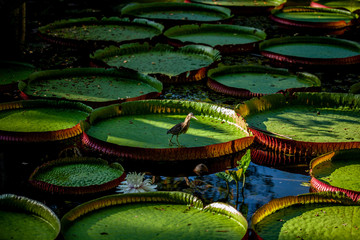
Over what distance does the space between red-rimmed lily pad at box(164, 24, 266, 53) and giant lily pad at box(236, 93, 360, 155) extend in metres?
2.11

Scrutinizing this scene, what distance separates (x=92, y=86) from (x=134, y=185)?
2004 mm

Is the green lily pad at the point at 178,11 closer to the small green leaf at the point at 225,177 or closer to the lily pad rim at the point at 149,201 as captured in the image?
the small green leaf at the point at 225,177

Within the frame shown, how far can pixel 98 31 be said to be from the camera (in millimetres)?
7473

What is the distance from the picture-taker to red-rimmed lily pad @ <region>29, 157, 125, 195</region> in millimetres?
3221

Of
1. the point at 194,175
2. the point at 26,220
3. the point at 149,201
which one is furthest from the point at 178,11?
the point at 26,220

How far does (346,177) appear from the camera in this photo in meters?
3.49

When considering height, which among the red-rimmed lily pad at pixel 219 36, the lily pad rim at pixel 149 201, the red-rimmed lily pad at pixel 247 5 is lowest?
the lily pad rim at pixel 149 201

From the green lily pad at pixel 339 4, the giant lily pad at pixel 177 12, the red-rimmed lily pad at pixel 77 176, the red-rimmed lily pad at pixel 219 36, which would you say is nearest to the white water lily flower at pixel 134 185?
the red-rimmed lily pad at pixel 77 176

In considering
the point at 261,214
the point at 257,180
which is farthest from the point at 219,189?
the point at 261,214

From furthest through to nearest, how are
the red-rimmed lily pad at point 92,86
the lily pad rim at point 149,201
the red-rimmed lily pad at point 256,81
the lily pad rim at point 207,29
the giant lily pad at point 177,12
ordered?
1. the giant lily pad at point 177,12
2. the lily pad rim at point 207,29
3. the red-rimmed lily pad at point 256,81
4. the red-rimmed lily pad at point 92,86
5. the lily pad rim at point 149,201

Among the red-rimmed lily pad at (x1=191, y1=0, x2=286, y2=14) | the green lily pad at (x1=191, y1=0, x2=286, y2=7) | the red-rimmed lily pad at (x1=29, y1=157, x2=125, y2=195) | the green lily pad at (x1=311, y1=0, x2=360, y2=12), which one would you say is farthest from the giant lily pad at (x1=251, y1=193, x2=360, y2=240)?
the green lily pad at (x1=311, y1=0, x2=360, y2=12)

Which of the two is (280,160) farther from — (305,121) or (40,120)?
(40,120)

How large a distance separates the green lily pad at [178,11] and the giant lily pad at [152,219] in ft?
18.5

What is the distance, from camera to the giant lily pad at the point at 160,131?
369 centimetres
